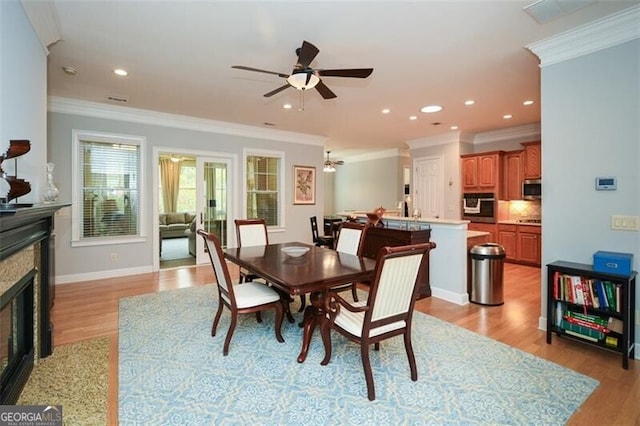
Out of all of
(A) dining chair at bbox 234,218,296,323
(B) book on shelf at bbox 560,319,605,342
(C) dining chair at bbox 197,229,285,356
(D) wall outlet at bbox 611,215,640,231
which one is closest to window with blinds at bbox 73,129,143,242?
(A) dining chair at bbox 234,218,296,323

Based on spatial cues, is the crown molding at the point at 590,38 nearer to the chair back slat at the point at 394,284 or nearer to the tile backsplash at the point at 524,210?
the chair back slat at the point at 394,284

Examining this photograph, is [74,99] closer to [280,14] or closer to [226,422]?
[280,14]

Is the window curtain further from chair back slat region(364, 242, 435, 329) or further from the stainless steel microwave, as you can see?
chair back slat region(364, 242, 435, 329)

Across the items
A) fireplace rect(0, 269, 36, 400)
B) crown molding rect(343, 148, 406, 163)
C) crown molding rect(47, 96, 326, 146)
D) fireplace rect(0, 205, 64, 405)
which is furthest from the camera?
crown molding rect(343, 148, 406, 163)

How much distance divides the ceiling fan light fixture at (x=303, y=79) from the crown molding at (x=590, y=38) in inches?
79.4

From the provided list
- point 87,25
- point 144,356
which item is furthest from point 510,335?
point 87,25

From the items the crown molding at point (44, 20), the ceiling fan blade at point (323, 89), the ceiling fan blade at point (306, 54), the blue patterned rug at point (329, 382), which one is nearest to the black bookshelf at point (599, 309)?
the blue patterned rug at point (329, 382)

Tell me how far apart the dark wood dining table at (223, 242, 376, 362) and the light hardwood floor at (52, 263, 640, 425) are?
4.00ft

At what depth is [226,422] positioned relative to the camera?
1776 mm

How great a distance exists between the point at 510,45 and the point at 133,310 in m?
4.65

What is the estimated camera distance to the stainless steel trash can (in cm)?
373

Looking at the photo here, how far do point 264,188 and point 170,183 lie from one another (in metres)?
4.99

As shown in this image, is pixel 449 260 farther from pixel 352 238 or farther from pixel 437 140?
pixel 437 140

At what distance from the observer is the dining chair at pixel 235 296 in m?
2.50
